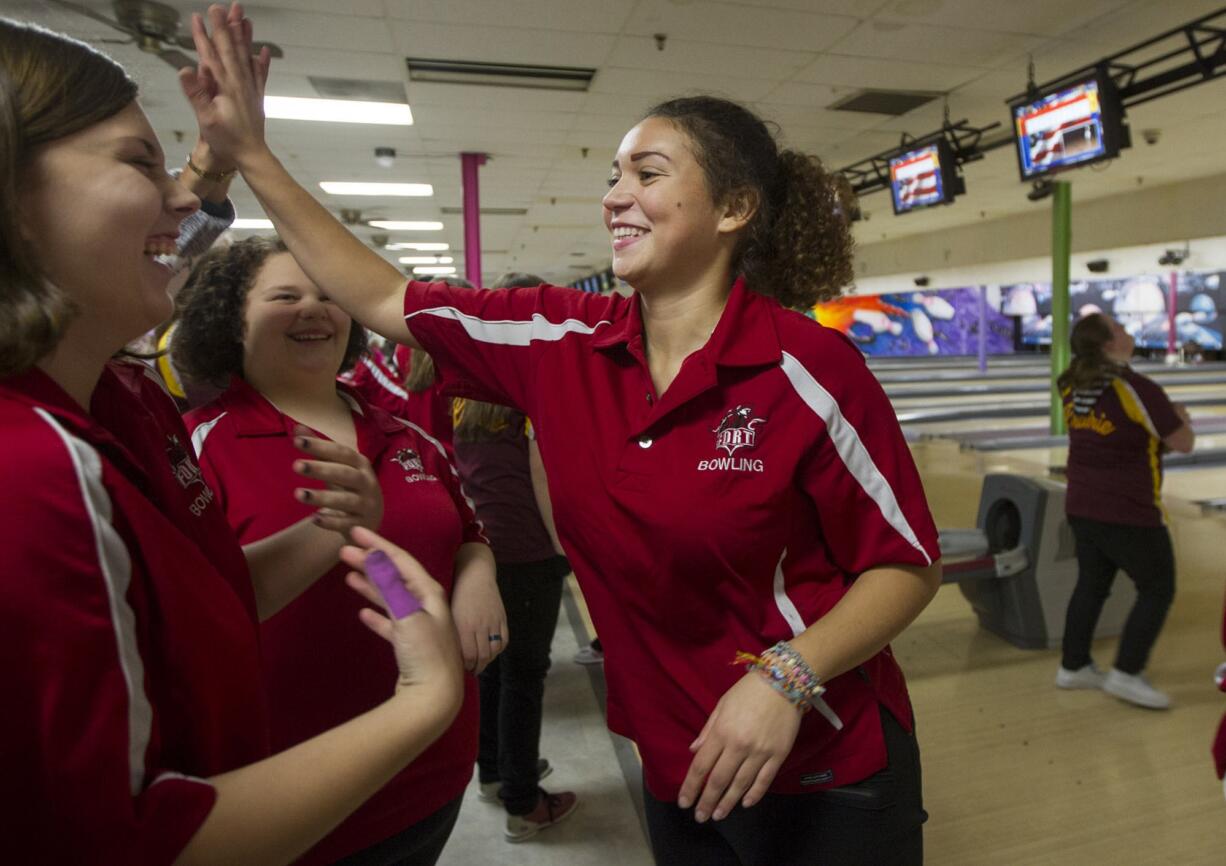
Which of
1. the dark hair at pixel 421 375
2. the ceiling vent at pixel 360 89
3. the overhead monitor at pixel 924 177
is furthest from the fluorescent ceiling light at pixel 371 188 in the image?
the dark hair at pixel 421 375

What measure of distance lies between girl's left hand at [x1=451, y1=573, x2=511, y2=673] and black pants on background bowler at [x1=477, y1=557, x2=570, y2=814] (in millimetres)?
1095

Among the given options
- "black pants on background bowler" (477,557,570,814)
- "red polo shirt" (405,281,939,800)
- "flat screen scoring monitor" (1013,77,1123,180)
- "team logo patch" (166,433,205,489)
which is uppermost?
"flat screen scoring monitor" (1013,77,1123,180)

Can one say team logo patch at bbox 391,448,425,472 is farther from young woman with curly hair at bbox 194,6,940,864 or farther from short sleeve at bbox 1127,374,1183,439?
short sleeve at bbox 1127,374,1183,439

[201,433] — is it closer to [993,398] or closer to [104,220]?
[104,220]

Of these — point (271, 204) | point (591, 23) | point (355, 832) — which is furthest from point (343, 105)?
point (355, 832)

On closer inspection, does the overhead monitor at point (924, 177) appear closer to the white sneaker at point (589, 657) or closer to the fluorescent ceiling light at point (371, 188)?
the fluorescent ceiling light at point (371, 188)

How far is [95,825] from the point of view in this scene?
51cm

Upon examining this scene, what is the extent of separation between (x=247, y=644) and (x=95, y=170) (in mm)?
401

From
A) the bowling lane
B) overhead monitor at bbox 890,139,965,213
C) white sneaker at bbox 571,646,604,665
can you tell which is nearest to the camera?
white sneaker at bbox 571,646,604,665

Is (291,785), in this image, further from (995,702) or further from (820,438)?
(995,702)

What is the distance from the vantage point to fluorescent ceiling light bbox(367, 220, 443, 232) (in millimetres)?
11097

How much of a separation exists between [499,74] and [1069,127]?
3.68 m

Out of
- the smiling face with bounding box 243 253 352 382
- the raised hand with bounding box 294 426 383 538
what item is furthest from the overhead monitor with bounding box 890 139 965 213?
the raised hand with bounding box 294 426 383 538

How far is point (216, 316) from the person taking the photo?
1.41 m
